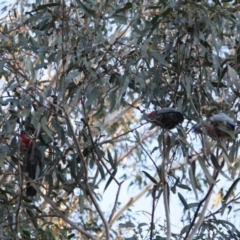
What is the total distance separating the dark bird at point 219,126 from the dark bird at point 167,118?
0.08m

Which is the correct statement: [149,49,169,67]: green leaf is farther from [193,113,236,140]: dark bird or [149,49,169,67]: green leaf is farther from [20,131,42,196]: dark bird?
[20,131,42,196]: dark bird

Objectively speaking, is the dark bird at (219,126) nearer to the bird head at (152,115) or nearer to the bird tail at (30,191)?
the bird head at (152,115)

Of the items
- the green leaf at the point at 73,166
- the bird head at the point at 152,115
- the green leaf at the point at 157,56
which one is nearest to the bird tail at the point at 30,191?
the green leaf at the point at 73,166

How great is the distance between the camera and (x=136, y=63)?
2598 mm

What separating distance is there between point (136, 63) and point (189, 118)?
0.27 m

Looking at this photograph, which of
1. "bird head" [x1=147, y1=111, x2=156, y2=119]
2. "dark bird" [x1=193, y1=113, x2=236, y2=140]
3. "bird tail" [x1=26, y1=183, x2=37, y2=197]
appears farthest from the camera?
"bird tail" [x1=26, y1=183, x2=37, y2=197]

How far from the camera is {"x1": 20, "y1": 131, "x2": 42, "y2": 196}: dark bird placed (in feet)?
8.45

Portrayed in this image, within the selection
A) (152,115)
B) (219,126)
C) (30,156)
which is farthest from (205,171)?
(30,156)

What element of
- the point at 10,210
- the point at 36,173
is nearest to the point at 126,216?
the point at 10,210

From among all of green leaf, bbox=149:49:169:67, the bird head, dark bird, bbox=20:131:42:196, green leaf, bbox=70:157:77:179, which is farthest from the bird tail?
green leaf, bbox=149:49:169:67

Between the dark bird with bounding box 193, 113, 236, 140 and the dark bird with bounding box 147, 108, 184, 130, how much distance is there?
0.08m

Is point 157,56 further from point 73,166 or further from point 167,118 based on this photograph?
point 73,166

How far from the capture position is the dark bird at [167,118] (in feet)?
7.75

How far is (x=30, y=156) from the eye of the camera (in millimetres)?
2580
